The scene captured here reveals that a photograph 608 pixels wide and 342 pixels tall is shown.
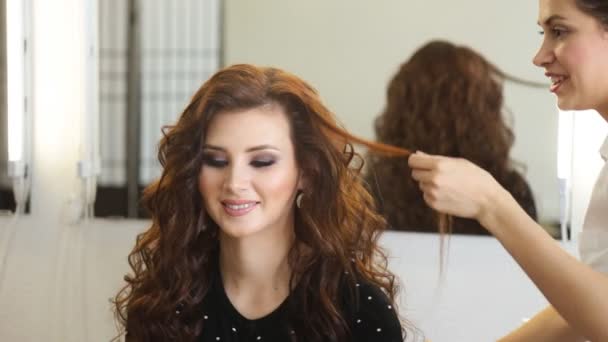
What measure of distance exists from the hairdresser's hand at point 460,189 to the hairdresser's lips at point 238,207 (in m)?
0.29

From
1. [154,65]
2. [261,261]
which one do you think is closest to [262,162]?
[261,261]

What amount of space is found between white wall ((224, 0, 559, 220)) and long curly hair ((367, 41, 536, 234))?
0.02 meters

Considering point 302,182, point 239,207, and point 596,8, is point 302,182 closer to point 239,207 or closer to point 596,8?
point 239,207

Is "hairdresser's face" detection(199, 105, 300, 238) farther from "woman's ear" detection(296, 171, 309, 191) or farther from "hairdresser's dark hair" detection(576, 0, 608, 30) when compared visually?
"hairdresser's dark hair" detection(576, 0, 608, 30)

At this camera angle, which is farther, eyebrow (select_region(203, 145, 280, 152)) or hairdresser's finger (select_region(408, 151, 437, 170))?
eyebrow (select_region(203, 145, 280, 152))

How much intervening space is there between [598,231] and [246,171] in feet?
1.52

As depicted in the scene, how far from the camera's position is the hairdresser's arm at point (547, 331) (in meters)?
1.13

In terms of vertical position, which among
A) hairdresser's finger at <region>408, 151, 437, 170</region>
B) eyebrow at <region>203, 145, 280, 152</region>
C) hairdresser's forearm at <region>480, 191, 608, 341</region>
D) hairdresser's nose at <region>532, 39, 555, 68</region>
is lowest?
hairdresser's forearm at <region>480, 191, 608, 341</region>

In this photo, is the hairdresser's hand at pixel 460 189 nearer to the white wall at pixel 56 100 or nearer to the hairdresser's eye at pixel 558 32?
the hairdresser's eye at pixel 558 32

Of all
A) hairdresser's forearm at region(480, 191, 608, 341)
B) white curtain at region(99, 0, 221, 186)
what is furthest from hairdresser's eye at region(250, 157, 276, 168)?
white curtain at region(99, 0, 221, 186)

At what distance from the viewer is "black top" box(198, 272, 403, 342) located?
3.86 feet

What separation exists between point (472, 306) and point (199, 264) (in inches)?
25.8

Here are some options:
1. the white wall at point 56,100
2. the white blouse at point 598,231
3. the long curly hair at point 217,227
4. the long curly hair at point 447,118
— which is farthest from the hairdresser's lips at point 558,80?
the white wall at point 56,100

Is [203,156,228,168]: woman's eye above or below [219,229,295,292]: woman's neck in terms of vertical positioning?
above
